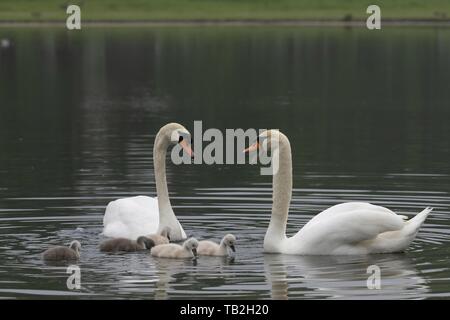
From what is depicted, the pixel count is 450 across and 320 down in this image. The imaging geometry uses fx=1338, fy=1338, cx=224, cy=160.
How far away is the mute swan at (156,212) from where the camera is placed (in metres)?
18.3

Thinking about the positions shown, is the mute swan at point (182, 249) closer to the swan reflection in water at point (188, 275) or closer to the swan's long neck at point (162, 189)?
the swan reflection in water at point (188, 275)

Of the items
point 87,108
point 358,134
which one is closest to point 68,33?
point 87,108

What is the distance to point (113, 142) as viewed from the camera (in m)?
31.9

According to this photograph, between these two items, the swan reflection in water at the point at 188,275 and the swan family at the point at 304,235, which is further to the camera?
the swan family at the point at 304,235

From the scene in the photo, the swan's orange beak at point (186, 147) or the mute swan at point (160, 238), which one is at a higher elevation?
the swan's orange beak at point (186, 147)

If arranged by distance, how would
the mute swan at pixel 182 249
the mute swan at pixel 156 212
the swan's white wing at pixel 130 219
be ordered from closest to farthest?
the mute swan at pixel 182 249 < the mute swan at pixel 156 212 < the swan's white wing at pixel 130 219

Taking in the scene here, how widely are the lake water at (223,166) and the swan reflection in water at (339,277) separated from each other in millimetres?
24

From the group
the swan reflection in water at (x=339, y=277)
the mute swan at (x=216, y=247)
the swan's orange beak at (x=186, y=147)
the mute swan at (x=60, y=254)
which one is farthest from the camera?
the swan's orange beak at (x=186, y=147)

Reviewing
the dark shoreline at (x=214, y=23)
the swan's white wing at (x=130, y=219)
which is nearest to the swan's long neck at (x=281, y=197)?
the swan's white wing at (x=130, y=219)

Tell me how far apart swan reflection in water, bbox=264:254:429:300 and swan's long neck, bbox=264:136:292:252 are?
0.29 meters

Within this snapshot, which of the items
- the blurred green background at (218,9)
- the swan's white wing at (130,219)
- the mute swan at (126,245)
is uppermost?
the blurred green background at (218,9)

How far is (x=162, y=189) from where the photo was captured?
18.7 meters

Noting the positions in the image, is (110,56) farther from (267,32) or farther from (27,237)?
(27,237)

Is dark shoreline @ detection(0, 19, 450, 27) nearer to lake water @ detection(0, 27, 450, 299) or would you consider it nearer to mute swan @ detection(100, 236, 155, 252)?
lake water @ detection(0, 27, 450, 299)
